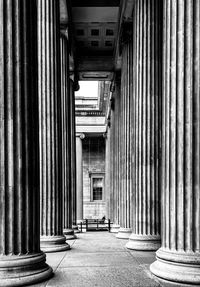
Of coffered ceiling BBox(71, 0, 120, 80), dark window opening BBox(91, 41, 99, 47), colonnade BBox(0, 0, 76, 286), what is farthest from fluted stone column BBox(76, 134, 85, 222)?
colonnade BBox(0, 0, 76, 286)

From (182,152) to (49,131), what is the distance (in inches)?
409

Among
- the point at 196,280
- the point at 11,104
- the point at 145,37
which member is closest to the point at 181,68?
the point at 11,104

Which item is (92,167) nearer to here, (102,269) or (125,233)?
(125,233)

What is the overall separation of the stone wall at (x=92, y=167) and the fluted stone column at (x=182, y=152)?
7989 cm

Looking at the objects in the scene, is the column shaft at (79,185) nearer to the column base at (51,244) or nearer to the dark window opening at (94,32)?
the dark window opening at (94,32)

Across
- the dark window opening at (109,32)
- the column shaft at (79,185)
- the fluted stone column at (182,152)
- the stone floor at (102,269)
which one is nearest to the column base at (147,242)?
the stone floor at (102,269)

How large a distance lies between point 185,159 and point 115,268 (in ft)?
18.7

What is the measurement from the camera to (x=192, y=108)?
1244 centimetres

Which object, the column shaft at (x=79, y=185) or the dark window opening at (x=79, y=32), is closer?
the dark window opening at (x=79, y=32)

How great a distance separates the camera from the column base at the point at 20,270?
11703 millimetres

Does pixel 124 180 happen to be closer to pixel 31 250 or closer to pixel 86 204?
pixel 31 250

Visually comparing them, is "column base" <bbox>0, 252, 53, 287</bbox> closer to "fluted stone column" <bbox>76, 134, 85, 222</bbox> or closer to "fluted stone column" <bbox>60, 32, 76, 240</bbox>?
"fluted stone column" <bbox>60, 32, 76, 240</bbox>

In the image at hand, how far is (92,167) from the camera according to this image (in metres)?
93.9

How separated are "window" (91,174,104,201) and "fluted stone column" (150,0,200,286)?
80.6m
